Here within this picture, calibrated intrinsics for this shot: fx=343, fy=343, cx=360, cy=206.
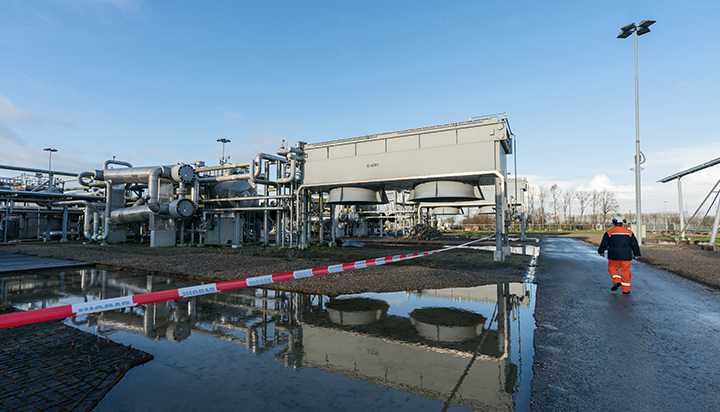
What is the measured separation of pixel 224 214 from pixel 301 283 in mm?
18737

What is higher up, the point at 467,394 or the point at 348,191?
the point at 348,191

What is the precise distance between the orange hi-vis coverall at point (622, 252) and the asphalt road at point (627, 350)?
332 millimetres

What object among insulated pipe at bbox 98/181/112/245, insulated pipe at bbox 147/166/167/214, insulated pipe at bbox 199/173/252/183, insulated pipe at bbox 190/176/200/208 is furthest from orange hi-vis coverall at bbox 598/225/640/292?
insulated pipe at bbox 98/181/112/245

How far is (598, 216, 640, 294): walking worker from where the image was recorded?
726cm

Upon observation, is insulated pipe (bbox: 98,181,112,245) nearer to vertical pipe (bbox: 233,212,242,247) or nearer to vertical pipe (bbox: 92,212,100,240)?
vertical pipe (bbox: 92,212,100,240)

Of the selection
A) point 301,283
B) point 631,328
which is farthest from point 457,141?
point 631,328

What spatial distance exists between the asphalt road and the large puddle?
0.25 m

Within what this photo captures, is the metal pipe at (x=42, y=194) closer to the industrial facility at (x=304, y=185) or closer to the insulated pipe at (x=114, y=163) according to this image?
the industrial facility at (x=304, y=185)

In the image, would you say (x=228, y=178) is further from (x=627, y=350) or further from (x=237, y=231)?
(x=627, y=350)

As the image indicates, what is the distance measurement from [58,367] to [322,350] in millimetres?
2747

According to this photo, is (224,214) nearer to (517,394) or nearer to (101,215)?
(101,215)

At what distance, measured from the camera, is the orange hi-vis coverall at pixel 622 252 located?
726 cm

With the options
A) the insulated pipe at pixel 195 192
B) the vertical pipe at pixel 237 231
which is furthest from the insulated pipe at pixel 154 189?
the vertical pipe at pixel 237 231

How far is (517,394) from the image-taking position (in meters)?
2.99
